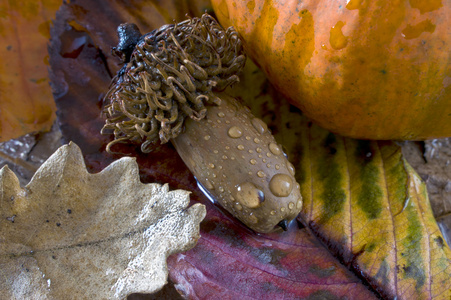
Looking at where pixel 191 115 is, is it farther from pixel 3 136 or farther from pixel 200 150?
pixel 3 136

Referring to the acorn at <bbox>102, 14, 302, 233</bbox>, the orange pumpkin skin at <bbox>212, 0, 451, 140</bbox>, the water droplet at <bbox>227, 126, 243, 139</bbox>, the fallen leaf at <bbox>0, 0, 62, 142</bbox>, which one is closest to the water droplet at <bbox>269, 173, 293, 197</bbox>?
the acorn at <bbox>102, 14, 302, 233</bbox>

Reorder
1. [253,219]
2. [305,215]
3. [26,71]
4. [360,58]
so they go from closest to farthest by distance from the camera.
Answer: [360,58]
[253,219]
[305,215]
[26,71]

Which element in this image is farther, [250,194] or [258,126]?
[258,126]

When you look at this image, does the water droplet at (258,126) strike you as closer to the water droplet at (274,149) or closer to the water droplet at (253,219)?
the water droplet at (274,149)

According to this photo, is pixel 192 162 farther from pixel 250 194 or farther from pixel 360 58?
pixel 360 58

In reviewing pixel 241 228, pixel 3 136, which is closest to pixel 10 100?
pixel 3 136

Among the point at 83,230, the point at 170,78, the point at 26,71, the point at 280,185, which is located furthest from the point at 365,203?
the point at 26,71
